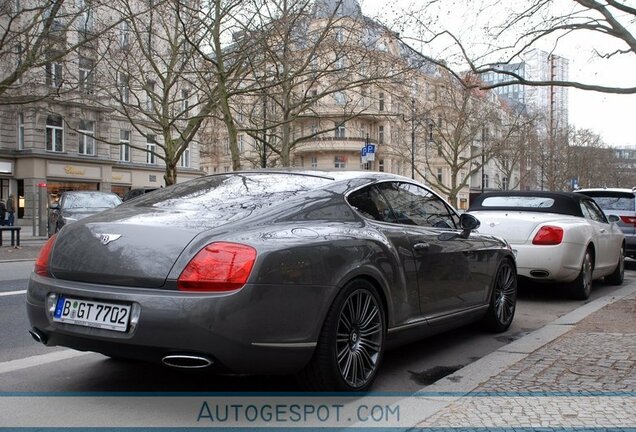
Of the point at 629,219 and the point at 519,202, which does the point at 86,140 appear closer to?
the point at 629,219

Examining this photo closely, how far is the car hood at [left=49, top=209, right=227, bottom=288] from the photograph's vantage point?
11.0ft

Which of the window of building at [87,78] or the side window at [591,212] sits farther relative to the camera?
the window of building at [87,78]

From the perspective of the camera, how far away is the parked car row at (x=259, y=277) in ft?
10.6

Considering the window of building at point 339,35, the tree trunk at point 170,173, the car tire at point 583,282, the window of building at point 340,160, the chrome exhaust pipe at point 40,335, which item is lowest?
the car tire at point 583,282

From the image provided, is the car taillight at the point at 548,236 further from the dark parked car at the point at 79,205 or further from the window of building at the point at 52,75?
the window of building at the point at 52,75

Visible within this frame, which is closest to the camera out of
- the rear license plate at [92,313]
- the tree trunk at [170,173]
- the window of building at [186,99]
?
the rear license plate at [92,313]

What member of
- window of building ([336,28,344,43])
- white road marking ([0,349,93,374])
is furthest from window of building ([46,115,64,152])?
white road marking ([0,349,93,374])

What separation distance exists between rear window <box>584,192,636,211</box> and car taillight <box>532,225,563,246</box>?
20.8ft

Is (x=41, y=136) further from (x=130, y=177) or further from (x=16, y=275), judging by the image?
(x=16, y=275)

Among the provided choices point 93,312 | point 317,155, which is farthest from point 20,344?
point 317,155

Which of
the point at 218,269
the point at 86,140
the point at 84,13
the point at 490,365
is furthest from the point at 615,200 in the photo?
the point at 86,140

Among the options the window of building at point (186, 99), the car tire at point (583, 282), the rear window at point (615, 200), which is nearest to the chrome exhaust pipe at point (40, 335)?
the car tire at point (583, 282)

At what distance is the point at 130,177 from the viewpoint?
149 ft

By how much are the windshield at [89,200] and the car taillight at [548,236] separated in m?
12.7
